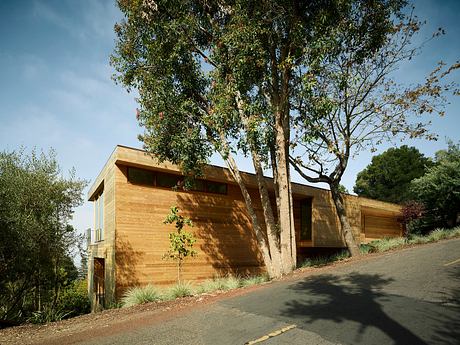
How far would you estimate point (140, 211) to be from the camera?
517 inches

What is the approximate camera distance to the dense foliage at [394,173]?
42.2 meters

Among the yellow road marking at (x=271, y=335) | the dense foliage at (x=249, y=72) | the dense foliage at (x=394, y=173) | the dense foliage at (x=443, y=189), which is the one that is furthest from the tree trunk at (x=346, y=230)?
the dense foliage at (x=394, y=173)

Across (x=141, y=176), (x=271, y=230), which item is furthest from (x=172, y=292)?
(x=141, y=176)

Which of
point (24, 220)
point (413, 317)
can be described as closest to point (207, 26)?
point (24, 220)

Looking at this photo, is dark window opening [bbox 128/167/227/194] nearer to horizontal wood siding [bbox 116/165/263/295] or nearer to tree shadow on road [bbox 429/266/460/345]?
horizontal wood siding [bbox 116/165/263/295]

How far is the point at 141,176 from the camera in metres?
13.7

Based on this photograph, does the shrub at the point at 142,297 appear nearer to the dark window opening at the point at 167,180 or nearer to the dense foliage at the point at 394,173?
A: the dark window opening at the point at 167,180

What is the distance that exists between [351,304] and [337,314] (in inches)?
27.4

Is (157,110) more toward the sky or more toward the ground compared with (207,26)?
more toward the ground

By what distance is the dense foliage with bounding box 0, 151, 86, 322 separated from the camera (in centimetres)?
1037

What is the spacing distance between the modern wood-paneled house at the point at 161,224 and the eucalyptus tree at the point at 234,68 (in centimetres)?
232

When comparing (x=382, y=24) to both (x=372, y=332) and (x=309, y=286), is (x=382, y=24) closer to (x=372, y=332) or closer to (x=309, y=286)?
(x=309, y=286)

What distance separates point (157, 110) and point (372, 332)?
9.45 m

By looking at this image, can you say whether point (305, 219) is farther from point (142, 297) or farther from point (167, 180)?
point (142, 297)
